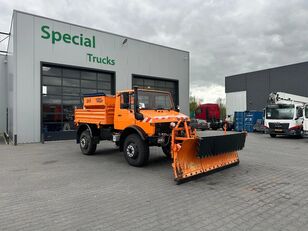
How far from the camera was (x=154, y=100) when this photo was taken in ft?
28.5

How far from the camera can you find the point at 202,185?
598 cm

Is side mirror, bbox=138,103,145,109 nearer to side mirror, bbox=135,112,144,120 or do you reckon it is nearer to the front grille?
side mirror, bbox=135,112,144,120

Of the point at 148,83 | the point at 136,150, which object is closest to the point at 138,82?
the point at 148,83

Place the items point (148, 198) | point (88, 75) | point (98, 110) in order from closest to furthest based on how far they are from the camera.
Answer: point (148, 198) < point (98, 110) < point (88, 75)

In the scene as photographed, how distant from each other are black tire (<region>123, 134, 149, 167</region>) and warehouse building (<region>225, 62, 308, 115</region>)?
29142 millimetres

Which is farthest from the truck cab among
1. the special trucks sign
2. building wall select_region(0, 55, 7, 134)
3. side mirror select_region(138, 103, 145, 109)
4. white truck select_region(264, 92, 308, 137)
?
building wall select_region(0, 55, 7, 134)

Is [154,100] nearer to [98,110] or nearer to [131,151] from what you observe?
[131,151]

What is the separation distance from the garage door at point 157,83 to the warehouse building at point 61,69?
77 mm

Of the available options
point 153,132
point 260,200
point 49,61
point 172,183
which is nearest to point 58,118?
point 49,61

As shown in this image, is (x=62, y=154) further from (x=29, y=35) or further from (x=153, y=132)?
(x=29, y=35)

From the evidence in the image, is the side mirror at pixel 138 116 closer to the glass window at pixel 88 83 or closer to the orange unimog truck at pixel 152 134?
the orange unimog truck at pixel 152 134

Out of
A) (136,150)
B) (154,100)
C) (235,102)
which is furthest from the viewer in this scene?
(235,102)

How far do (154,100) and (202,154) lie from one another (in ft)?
9.69

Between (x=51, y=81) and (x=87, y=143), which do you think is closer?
(x=87, y=143)
